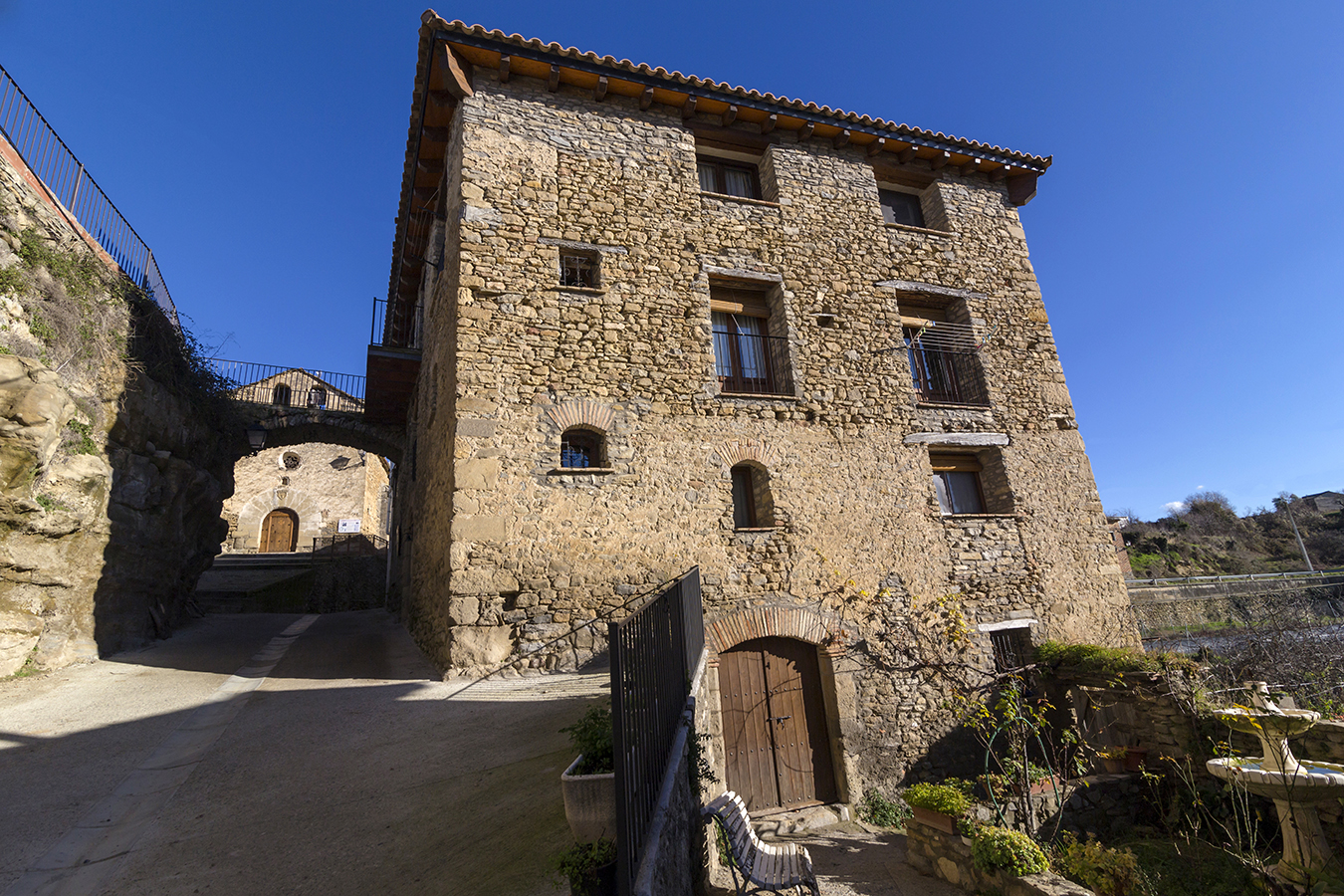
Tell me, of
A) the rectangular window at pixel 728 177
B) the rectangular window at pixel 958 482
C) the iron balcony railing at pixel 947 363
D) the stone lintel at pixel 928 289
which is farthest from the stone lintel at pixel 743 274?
the rectangular window at pixel 958 482

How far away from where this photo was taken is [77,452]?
7.36 m

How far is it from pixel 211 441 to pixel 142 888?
10.4m

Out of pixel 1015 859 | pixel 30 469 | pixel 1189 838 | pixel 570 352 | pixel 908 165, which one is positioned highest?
pixel 908 165

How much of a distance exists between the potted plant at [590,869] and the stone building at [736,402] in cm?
450

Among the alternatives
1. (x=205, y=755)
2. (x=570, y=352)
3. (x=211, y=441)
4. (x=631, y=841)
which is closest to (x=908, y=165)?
(x=570, y=352)

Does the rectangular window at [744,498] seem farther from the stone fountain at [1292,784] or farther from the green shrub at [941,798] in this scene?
the stone fountain at [1292,784]

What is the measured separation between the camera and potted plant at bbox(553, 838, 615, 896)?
2451mm

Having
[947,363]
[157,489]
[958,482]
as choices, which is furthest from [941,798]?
[157,489]

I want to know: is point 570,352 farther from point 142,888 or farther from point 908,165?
point 908,165

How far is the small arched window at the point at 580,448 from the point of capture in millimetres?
7848

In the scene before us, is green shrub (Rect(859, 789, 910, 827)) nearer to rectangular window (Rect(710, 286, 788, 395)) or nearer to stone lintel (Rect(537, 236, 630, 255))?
rectangular window (Rect(710, 286, 788, 395))

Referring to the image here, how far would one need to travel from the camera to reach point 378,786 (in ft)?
14.0

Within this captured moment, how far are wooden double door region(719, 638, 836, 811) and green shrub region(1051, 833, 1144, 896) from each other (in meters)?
2.68

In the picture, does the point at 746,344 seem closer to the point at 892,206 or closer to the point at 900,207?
the point at 892,206
